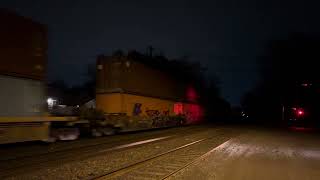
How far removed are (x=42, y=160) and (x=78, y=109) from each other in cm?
1023

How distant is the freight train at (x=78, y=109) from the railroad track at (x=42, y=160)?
177 centimetres

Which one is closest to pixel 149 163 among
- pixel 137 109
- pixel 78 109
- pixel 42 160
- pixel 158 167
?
pixel 158 167

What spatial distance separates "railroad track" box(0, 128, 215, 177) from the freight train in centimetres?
177

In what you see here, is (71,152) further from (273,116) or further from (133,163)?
(273,116)

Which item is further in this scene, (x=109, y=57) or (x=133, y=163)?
(x=109, y=57)

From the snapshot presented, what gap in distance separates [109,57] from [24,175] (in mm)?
19222

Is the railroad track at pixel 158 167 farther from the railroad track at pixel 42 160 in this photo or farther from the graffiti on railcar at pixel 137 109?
the graffiti on railcar at pixel 137 109

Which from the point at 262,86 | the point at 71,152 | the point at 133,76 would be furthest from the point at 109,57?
the point at 262,86

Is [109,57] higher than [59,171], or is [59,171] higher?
[109,57]

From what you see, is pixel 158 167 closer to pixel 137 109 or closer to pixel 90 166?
pixel 90 166

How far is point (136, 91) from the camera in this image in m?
31.6

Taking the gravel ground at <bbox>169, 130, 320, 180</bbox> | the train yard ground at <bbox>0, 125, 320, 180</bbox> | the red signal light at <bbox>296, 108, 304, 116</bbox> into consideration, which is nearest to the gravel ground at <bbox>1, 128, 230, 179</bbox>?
the train yard ground at <bbox>0, 125, 320, 180</bbox>

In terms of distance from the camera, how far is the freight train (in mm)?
16312

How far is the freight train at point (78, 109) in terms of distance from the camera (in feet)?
53.5
